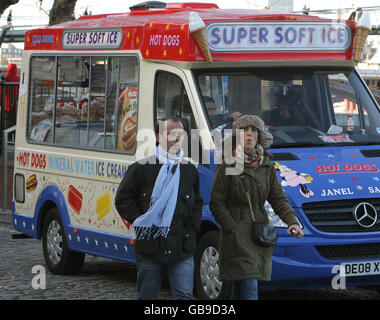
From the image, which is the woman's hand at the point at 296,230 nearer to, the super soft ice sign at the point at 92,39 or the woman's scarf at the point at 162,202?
the woman's scarf at the point at 162,202

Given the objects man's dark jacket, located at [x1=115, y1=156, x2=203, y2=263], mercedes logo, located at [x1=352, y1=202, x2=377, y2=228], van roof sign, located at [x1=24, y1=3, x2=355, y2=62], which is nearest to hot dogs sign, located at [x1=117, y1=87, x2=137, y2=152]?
van roof sign, located at [x1=24, y1=3, x2=355, y2=62]

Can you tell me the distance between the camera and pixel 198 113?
8.72 m

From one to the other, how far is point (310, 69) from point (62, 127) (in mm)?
3216

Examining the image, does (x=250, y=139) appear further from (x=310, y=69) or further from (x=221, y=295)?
(x=310, y=69)

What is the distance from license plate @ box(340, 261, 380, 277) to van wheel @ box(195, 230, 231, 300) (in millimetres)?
921

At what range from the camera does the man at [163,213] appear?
20.7ft

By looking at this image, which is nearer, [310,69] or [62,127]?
[310,69]

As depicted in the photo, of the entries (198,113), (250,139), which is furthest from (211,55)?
(250,139)

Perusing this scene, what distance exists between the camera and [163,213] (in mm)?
6352

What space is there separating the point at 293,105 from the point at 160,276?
3.12 metres

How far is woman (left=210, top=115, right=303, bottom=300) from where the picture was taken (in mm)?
6602
